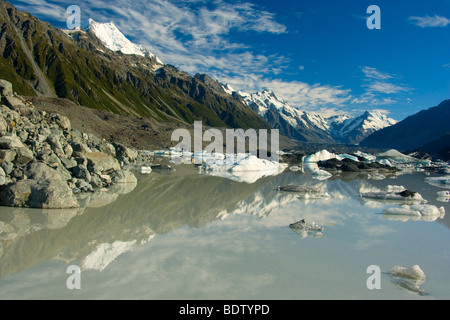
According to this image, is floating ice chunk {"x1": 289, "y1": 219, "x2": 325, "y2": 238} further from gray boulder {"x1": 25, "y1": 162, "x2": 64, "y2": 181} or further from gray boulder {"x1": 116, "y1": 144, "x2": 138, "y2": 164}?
gray boulder {"x1": 116, "y1": 144, "x2": 138, "y2": 164}

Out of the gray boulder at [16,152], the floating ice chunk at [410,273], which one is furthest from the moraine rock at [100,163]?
the floating ice chunk at [410,273]

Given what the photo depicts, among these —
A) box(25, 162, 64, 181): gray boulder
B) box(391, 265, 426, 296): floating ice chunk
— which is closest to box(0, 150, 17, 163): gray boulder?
box(25, 162, 64, 181): gray boulder

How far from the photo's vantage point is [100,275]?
678 centimetres

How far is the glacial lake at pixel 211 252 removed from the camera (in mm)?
6188

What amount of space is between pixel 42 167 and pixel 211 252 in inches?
377

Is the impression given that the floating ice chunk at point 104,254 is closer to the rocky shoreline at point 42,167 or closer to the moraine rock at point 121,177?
the rocky shoreline at point 42,167

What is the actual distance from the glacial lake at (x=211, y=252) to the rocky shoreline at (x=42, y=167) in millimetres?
812

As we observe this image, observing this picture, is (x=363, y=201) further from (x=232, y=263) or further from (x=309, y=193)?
(x=232, y=263)

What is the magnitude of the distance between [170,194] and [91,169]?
5.65 m

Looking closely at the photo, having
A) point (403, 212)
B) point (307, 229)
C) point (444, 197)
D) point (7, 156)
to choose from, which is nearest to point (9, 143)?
point (7, 156)

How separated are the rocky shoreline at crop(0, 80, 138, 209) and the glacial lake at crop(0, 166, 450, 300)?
32.0 inches

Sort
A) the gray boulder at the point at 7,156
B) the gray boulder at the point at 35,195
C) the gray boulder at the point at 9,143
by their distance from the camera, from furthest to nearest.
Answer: the gray boulder at the point at 9,143, the gray boulder at the point at 7,156, the gray boulder at the point at 35,195

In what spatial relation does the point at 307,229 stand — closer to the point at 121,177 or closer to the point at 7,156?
the point at 7,156
